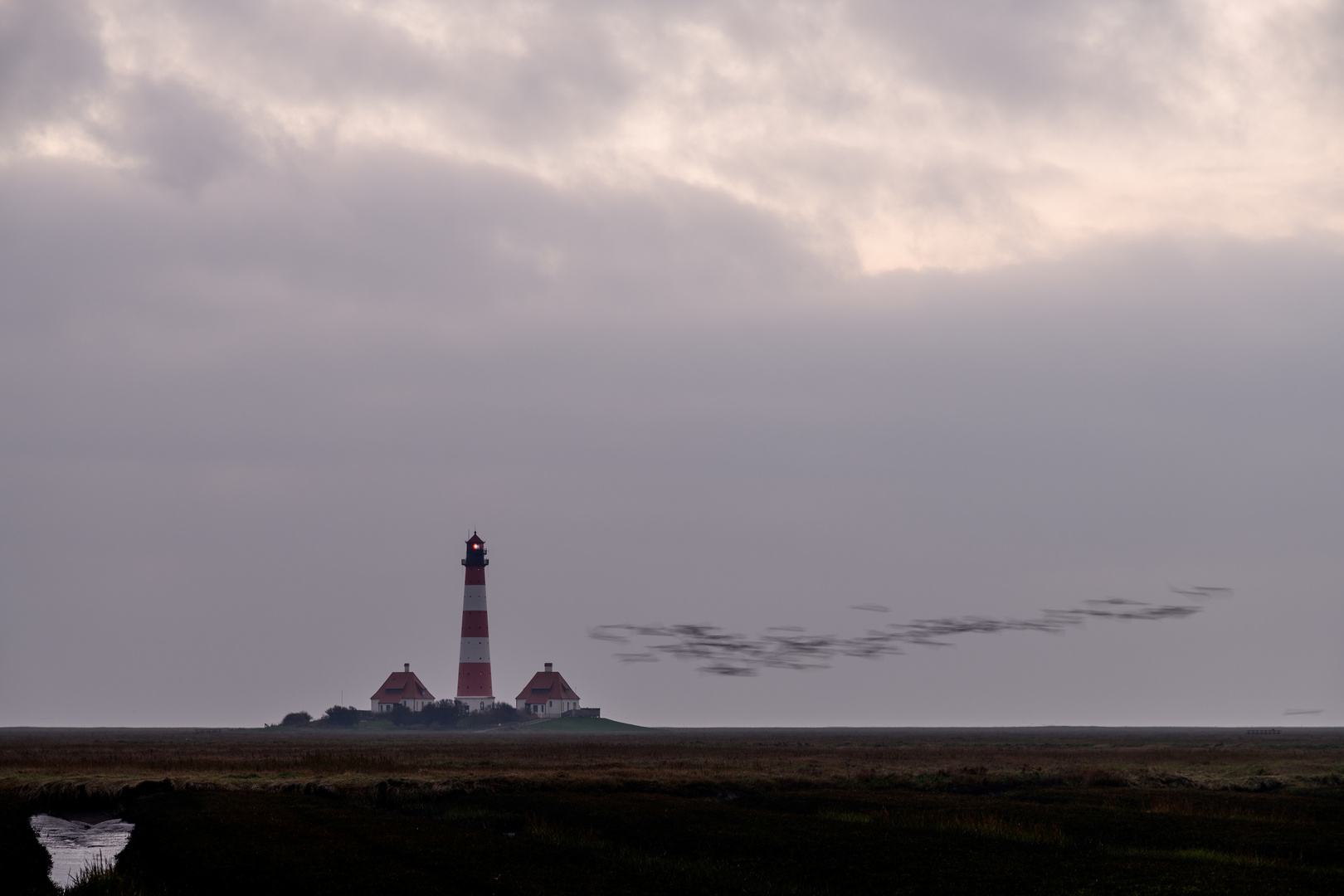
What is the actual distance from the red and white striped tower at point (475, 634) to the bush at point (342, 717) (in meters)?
36.0

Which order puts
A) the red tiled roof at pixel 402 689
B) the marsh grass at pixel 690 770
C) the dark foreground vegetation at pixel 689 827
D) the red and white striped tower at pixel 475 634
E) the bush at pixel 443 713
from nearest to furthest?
the dark foreground vegetation at pixel 689 827 → the marsh grass at pixel 690 770 → the red and white striped tower at pixel 475 634 → the bush at pixel 443 713 → the red tiled roof at pixel 402 689

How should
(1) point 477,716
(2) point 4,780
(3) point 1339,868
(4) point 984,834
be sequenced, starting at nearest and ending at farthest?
1. (3) point 1339,868
2. (4) point 984,834
3. (2) point 4,780
4. (1) point 477,716

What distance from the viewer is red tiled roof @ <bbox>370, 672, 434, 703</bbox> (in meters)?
192

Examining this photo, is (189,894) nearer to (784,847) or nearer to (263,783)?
(784,847)

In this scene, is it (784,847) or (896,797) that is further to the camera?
(896,797)

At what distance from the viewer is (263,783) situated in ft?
176

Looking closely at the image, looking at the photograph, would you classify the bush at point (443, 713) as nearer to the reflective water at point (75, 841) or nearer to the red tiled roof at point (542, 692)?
the red tiled roof at point (542, 692)

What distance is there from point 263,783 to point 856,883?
35.5 m

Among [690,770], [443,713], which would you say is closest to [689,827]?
[690,770]

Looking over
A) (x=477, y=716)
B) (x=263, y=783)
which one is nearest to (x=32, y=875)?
(x=263, y=783)

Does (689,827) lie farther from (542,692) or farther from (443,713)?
(542,692)

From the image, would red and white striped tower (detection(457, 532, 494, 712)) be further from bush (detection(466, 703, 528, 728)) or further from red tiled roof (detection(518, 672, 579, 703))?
red tiled roof (detection(518, 672, 579, 703))

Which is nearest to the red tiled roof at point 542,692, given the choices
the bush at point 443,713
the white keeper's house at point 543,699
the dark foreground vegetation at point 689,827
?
the white keeper's house at point 543,699

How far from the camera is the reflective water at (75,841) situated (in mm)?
32906
